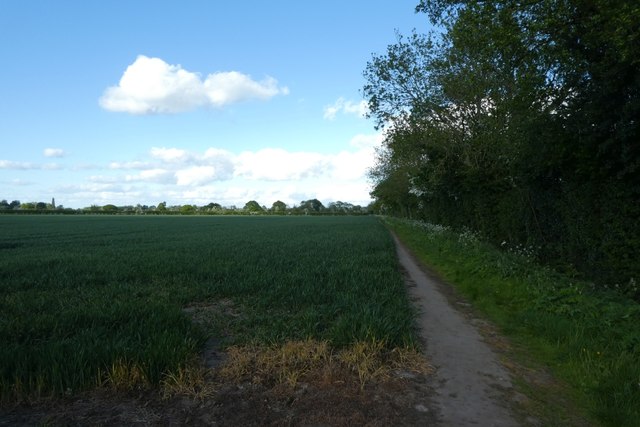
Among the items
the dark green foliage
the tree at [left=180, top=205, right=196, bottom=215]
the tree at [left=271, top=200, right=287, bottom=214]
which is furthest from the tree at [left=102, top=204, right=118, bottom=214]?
the dark green foliage

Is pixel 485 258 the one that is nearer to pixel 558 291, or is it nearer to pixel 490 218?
pixel 558 291

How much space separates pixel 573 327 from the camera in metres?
6.47

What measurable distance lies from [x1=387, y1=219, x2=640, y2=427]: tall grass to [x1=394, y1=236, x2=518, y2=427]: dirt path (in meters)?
0.73

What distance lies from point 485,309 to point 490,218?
13.7 meters

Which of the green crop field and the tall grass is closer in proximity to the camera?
the tall grass

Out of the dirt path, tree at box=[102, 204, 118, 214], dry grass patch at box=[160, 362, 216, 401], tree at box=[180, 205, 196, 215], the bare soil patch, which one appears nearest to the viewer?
Result: the bare soil patch

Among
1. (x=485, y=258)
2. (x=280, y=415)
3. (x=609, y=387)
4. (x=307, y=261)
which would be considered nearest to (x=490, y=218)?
(x=485, y=258)

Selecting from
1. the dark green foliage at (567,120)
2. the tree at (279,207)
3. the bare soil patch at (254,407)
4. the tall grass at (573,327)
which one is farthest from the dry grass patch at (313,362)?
the tree at (279,207)

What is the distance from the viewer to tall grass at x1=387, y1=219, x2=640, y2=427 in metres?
4.49

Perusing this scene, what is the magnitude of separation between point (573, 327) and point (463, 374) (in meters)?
2.58

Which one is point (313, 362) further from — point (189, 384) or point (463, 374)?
point (463, 374)

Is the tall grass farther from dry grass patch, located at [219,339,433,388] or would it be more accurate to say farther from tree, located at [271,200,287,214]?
tree, located at [271,200,287,214]

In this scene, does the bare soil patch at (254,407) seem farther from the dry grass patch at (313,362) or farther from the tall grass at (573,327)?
the tall grass at (573,327)

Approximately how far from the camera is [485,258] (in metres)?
13.0
